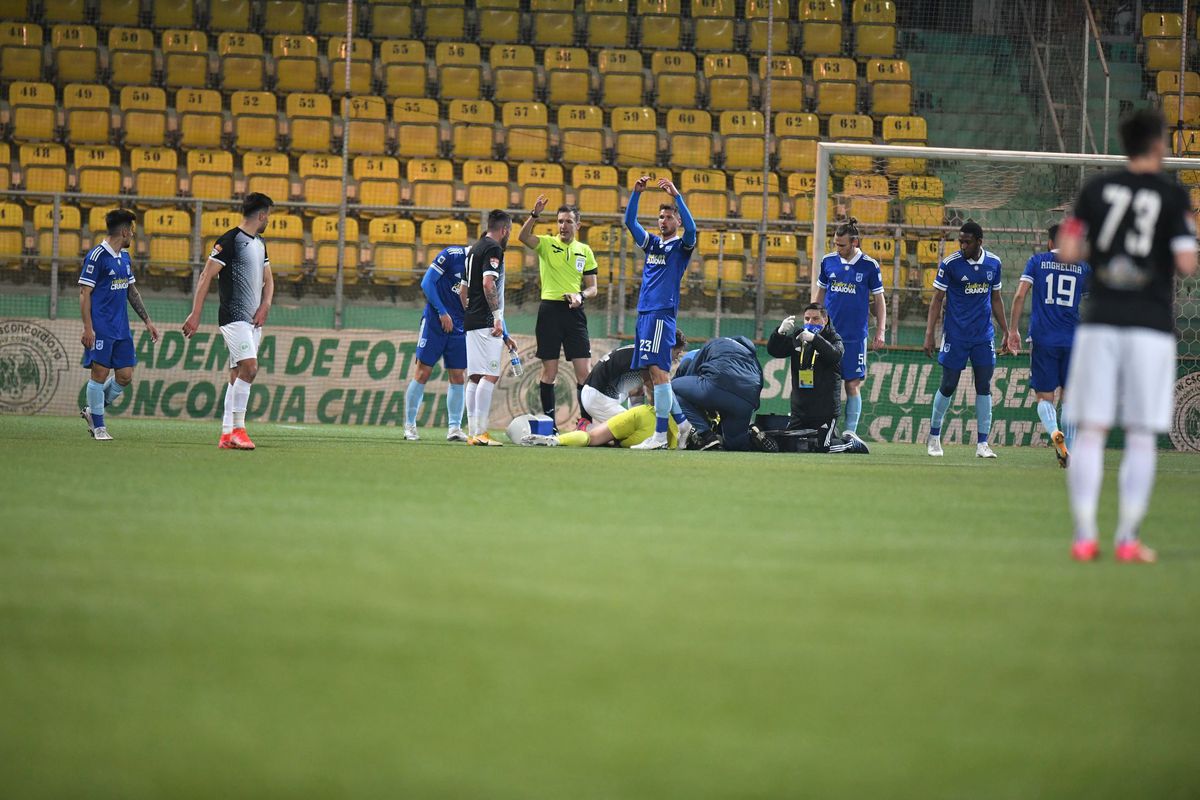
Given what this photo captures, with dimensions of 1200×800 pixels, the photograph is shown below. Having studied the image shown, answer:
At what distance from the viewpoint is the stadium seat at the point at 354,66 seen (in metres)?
21.8

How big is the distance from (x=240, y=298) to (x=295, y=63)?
11981 mm

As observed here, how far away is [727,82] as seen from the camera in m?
22.3

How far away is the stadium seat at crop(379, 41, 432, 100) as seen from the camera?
21938mm

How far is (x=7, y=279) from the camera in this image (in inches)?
702

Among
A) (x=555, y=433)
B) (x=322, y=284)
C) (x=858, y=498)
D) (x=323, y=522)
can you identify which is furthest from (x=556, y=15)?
(x=323, y=522)

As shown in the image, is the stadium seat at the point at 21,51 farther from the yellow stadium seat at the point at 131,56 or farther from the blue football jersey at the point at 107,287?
the blue football jersey at the point at 107,287

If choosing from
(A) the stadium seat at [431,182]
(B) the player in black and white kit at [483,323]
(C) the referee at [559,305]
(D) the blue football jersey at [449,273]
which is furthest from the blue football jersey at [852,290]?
(A) the stadium seat at [431,182]

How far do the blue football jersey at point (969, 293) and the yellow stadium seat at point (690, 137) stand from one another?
26.8ft

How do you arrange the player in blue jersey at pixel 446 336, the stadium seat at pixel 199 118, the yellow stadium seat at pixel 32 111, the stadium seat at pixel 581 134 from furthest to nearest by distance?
the stadium seat at pixel 581 134
the stadium seat at pixel 199 118
the yellow stadium seat at pixel 32 111
the player in blue jersey at pixel 446 336

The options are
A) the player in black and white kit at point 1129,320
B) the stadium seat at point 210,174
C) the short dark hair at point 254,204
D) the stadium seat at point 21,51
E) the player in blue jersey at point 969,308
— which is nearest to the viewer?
the player in black and white kit at point 1129,320

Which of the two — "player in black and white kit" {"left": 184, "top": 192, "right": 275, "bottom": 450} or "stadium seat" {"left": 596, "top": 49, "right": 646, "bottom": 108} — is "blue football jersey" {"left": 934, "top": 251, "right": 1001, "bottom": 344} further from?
"stadium seat" {"left": 596, "top": 49, "right": 646, "bottom": 108}

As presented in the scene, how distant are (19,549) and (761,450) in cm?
914

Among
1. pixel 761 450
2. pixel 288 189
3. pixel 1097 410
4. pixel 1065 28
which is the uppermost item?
pixel 1065 28

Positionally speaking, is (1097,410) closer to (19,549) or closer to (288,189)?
(19,549)
